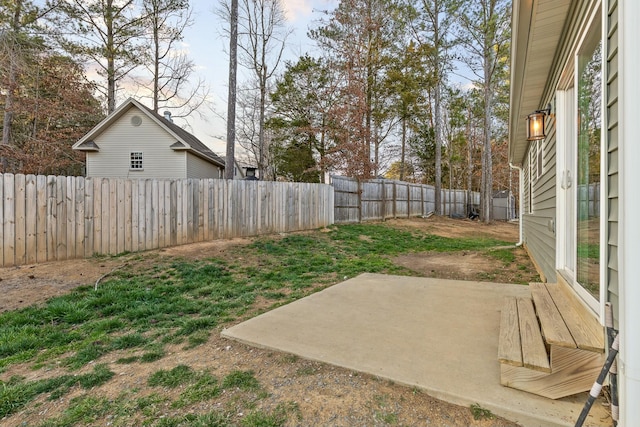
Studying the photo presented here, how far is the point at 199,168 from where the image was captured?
52.1 feet

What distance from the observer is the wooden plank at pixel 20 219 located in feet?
17.1

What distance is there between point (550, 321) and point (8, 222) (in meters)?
7.16

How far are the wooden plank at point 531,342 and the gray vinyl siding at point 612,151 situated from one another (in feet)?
1.22

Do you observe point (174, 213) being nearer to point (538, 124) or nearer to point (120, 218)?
point (120, 218)

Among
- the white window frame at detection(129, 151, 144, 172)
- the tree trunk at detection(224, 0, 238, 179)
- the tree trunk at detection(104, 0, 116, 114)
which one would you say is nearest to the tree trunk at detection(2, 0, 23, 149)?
the tree trunk at detection(104, 0, 116, 114)

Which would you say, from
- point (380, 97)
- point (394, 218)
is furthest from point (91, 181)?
point (380, 97)

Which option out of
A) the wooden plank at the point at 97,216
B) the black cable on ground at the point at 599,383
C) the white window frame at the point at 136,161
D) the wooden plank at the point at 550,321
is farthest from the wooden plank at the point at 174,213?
the white window frame at the point at 136,161

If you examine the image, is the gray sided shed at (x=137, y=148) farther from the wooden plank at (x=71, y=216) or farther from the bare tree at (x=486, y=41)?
the bare tree at (x=486, y=41)

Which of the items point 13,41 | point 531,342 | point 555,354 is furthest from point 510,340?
point 13,41

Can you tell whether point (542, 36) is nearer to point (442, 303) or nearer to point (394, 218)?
point (442, 303)

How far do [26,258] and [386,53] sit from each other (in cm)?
1633

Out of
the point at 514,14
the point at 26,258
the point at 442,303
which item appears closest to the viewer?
the point at 514,14

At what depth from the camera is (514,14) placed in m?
2.55
